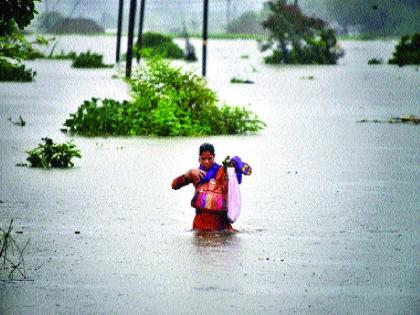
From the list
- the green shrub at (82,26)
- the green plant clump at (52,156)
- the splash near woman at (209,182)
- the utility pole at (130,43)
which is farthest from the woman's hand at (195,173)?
the green shrub at (82,26)

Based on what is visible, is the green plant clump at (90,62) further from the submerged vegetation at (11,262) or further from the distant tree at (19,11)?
the distant tree at (19,11)

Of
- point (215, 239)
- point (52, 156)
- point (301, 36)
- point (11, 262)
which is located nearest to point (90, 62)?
point (301, 36)

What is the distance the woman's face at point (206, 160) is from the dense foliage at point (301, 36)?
63460mm

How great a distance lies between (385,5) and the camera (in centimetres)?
16250

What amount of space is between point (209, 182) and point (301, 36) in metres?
66.1

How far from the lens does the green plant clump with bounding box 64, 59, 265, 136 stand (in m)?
22.7

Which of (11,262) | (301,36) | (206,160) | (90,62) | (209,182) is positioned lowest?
(11,262)

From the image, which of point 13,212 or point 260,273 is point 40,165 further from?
point 260,273

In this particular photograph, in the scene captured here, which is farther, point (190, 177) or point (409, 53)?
point (409, 53)

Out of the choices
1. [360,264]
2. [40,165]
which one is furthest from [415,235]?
[40,165]

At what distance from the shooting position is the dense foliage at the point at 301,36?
75.2 m

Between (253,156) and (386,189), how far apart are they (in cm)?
429

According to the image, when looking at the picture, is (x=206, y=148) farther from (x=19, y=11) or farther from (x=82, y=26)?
(x=82, y=26)

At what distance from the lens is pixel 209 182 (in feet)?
36.4
